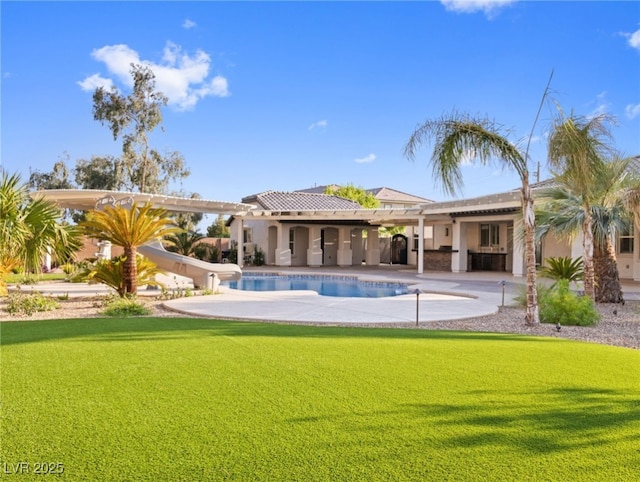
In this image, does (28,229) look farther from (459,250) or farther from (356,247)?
(356,247)

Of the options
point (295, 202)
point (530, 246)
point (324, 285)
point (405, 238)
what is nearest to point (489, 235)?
point (405, 238)

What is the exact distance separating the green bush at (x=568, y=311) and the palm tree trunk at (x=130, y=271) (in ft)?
33.8

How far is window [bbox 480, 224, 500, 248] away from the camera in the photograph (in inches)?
1059

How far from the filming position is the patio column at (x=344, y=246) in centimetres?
3244

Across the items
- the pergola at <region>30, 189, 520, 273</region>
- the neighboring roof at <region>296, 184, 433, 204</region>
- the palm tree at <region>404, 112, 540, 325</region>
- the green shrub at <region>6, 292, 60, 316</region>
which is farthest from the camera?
the neighboring roof at <region>296, 184, 433, 204</region>

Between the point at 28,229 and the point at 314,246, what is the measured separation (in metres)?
23.1

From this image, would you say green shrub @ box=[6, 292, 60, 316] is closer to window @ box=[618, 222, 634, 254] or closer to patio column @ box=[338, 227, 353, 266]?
window @ box=[618, 222, 634, 254]

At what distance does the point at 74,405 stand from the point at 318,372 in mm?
2363

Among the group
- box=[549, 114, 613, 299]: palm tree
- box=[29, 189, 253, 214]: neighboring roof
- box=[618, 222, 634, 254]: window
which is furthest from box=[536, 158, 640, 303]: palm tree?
box=[29, 189, 253, 214]: neighboring roof

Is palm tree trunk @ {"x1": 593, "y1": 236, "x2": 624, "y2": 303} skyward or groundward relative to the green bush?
skyward

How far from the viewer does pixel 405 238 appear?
36.2m

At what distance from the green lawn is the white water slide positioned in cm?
893

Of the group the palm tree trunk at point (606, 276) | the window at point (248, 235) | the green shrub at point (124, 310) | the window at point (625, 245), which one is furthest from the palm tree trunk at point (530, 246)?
the window at point (248, 235)

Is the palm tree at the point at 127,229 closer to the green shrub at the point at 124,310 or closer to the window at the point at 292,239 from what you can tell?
the green shrub at the point at 124,310
